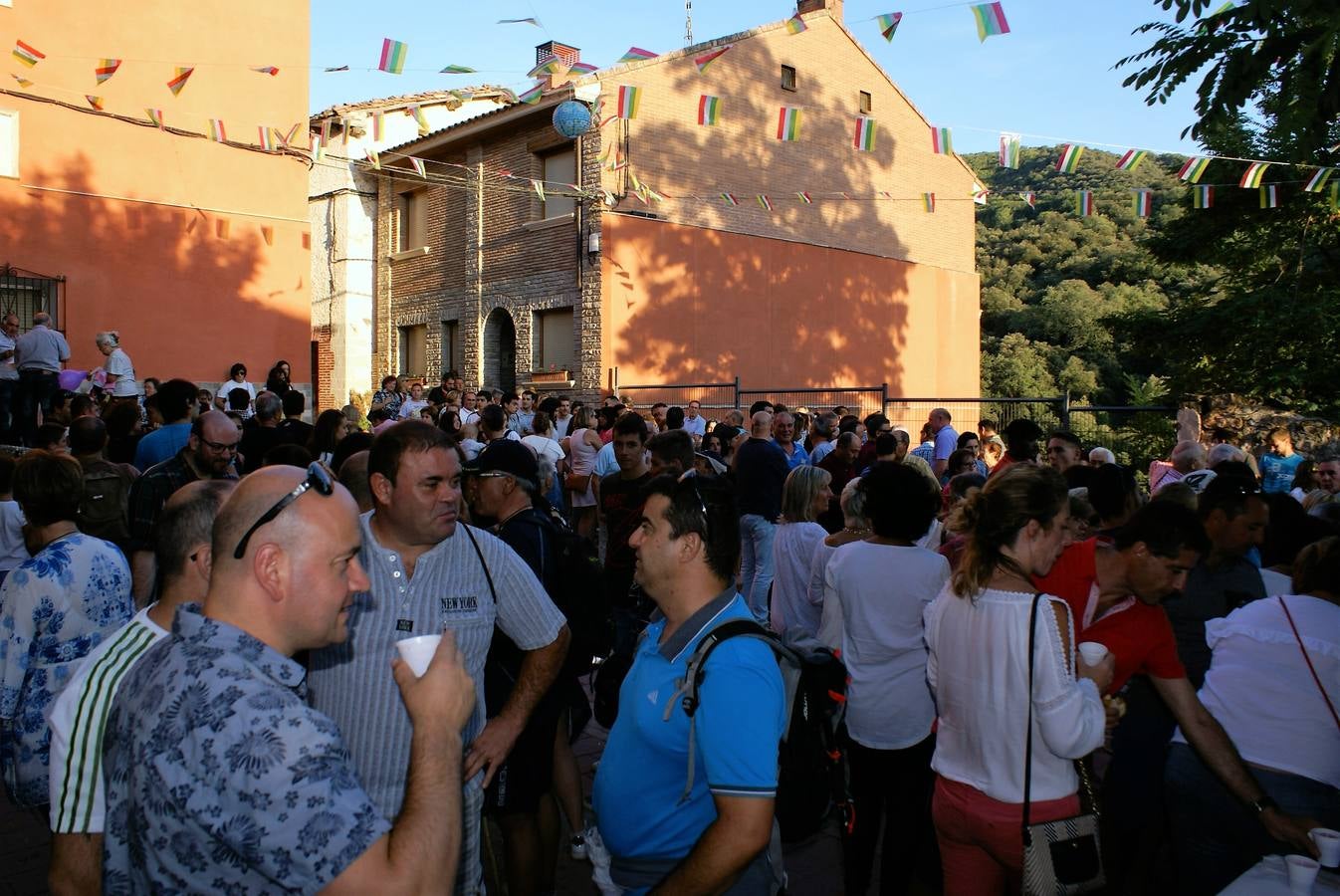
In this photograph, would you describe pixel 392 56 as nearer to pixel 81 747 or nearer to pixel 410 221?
pixel 81 747

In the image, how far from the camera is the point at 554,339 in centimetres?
2081

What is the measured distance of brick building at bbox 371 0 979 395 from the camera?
64.0ft

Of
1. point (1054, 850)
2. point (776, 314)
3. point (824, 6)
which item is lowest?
point (1054, 850)

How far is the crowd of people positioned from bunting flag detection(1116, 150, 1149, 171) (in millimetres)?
8527

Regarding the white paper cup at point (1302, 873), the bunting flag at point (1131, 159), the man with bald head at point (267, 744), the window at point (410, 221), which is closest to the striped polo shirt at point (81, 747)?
the man with bald head at point (267, 744)

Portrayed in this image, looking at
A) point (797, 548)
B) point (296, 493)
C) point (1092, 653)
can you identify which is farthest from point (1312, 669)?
point (296, 493)

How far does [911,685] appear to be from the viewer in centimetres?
380

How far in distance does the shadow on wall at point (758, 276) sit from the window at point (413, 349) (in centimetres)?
720

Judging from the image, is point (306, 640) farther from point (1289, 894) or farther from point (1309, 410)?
point (1309, 410)

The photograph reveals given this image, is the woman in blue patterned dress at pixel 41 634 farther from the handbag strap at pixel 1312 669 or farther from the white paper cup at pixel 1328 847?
the handbag strap at pixel 1312 669

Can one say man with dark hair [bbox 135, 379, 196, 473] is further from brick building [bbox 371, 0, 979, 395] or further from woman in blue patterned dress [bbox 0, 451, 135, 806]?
brick building [bbox 371, 0, 979, 395]

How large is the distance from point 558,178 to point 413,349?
23.3ft

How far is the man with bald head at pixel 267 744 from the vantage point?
154 centimetres

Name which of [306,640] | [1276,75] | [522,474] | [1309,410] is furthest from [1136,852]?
[1309,410]
